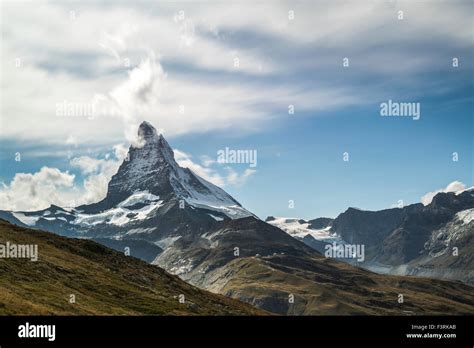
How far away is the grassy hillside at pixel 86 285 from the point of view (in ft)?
290

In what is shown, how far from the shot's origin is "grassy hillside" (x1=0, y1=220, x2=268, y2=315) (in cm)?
8825

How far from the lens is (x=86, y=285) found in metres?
115
